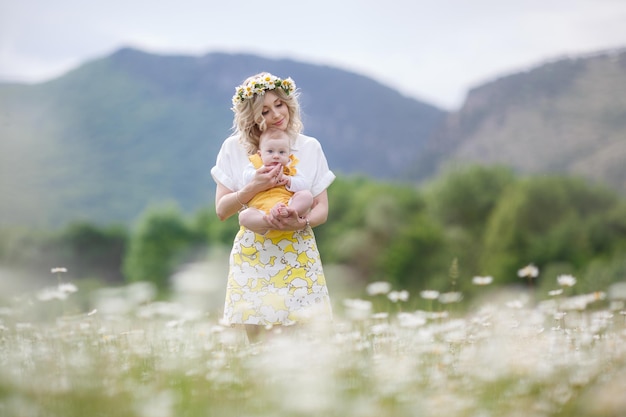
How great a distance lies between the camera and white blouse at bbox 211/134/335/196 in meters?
5.47

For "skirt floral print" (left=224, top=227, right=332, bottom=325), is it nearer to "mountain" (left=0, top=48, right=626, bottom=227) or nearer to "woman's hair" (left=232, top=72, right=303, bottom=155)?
"woman's hair" (left=232, top=72, right=303, bottom=155)

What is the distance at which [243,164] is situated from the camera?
5.50 meters

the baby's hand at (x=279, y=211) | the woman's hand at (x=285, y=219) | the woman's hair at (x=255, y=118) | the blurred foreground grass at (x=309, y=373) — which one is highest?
the woman's hair at (x=255, y=118)

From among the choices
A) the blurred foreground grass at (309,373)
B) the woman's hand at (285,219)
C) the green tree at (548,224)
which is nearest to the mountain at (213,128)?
the green tree at (548,224)

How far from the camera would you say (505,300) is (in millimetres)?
6121

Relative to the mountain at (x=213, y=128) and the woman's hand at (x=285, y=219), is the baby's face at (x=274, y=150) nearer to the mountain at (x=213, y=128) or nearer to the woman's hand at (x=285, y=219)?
the woman's hand at (x=285, y=219)

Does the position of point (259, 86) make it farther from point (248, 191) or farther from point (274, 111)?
point (248, 191)

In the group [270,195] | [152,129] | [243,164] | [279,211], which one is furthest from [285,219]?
[152,129]

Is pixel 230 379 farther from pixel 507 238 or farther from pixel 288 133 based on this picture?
pixel 507 238

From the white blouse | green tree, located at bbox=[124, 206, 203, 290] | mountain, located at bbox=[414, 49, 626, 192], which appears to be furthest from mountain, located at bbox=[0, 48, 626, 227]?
the white blouse

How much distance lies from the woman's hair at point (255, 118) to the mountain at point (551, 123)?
57.2 meters

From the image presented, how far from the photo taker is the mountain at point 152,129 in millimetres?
125938

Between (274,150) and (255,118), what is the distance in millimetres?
299

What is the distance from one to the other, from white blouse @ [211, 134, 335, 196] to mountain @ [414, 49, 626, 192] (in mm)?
57061
